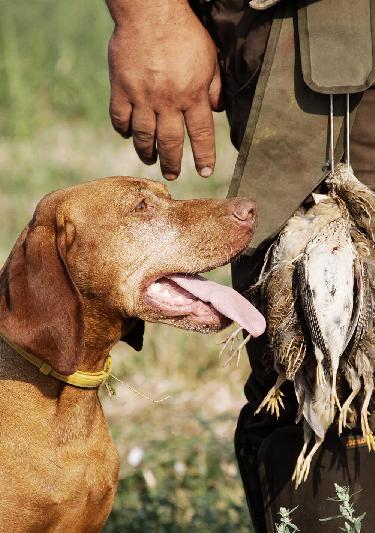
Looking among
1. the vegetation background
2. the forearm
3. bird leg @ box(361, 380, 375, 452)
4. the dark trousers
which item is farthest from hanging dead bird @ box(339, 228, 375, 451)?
the vegetation background

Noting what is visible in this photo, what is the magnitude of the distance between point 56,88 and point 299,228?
8.60 meters

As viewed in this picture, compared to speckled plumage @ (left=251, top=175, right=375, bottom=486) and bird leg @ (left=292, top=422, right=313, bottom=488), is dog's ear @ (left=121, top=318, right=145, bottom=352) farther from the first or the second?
bird leg @ (left=292, top=422, right=313, bottom=488)

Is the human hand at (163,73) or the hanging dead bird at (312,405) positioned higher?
the human hand at (163,73)

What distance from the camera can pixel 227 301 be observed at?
362 cm

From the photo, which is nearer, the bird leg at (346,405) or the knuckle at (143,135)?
the bird leg at (346,405)

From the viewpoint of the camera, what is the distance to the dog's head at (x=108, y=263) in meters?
3.57

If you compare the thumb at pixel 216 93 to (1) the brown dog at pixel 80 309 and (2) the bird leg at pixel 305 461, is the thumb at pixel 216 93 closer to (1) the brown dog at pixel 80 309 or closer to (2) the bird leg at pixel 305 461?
(1) the brown dog at pixel 80 309

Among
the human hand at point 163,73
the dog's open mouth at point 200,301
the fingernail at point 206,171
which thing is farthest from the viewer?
the fingernail at point 206,171

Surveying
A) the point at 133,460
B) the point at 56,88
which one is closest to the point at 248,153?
the point at 133,460

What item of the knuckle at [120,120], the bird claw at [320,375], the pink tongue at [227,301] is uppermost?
the knuckle at [120,120]

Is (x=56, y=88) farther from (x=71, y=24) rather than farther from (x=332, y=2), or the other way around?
(x=332, y=2)

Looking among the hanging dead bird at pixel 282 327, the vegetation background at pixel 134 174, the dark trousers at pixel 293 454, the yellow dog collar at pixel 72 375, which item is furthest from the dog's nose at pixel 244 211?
the vegetation background at pixel 134 174

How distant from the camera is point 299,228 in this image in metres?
3.49

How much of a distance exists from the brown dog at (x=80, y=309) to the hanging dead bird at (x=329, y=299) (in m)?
0.37
